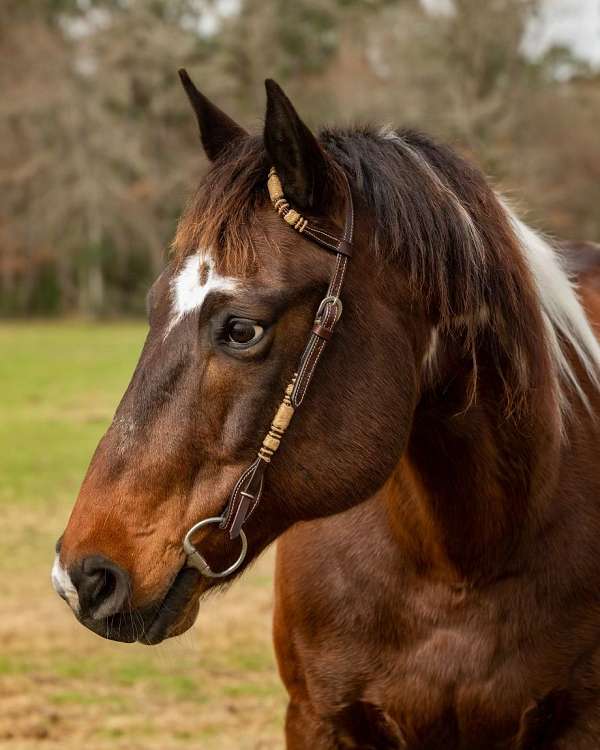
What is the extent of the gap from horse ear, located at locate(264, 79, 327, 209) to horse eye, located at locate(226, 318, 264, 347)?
31 centimetres

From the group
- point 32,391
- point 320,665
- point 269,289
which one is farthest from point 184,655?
point 32,391

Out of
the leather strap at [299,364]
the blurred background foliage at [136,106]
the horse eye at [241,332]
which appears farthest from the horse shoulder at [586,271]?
the blurred background foliage at [136,106]

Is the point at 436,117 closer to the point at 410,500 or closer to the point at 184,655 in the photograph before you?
the point at 184,655

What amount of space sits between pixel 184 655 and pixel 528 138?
93.8 feet

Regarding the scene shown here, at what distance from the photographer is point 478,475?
104 inches

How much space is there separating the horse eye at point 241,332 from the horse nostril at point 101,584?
533 millimetres

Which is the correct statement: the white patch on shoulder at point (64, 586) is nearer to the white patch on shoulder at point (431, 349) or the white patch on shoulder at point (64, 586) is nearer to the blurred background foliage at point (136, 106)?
the white patch on shoulder at point (431, 349)

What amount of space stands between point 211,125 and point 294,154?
0.38m

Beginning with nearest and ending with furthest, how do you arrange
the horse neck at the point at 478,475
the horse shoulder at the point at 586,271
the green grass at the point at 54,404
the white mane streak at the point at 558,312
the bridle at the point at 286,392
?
1. the bridle at the point at 286,392
2. the horse neck at the point at 478,475
3. the white mane streak at the point at 558,312
4. the horse shoulder at the point at 586,271
5. the green grass at the point at 54,404

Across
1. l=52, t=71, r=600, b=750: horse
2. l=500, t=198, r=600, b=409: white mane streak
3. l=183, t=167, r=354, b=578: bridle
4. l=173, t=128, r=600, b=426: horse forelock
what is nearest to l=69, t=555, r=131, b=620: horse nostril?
l=52, t=71, r=600, b=750: horse

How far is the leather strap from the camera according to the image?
7.41 feet

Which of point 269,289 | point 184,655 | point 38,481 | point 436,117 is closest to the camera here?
point 269,289

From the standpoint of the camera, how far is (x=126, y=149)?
37.3 metres

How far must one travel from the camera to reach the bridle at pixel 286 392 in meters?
2.25
